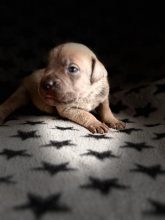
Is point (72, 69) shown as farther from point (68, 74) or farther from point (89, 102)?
point (89, 102)

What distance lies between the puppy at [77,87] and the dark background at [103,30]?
506 millimetres

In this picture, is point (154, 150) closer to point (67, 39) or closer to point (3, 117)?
point (3, 117)

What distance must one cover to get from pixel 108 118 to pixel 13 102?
0.44 meters

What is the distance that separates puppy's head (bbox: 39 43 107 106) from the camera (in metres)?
1.53

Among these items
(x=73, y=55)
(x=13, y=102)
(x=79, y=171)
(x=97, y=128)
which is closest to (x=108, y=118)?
(x=97, y=128)

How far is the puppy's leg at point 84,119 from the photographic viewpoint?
5.08 feet

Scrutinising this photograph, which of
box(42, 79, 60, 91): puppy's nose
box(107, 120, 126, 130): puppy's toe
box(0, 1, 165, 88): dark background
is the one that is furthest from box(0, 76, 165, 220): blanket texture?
box(0, 1, 165, 88): dark background

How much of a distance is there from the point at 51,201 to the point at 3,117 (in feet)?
2.66

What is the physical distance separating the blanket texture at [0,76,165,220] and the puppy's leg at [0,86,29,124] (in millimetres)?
62

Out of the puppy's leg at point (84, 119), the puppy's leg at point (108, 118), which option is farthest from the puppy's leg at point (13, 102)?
the puppy's leg at point (108, 118)

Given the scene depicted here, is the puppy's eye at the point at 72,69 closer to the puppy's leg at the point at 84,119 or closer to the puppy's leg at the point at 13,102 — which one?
the puppy's leg at the point at 84,119

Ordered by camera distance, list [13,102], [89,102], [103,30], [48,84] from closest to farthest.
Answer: [48,84] → [89,102] → [13,102] → [103,30]

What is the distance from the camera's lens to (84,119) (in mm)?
1623

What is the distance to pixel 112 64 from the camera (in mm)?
2215
